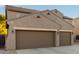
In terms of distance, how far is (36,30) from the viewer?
13875 mm

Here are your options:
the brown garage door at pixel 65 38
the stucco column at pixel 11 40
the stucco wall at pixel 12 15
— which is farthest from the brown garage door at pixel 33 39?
the brown garage door at pixel 65 38

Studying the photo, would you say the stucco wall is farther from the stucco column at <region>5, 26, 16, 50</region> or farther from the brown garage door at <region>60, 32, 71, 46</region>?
the brown garage door at <region>60, 32, 71, 46</region>

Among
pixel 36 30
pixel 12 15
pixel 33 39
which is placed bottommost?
pixel 33 39

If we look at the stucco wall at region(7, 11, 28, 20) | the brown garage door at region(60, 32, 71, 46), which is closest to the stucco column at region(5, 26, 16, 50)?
the stucco wall at region(7, 11, 28, 20)

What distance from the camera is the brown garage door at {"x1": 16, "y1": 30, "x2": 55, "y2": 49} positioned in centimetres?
1295

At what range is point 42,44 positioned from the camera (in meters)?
14.1

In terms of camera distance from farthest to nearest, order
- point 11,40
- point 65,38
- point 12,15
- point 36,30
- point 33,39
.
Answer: point 65,38
point 36,30
point 33,39
point 12,15
point 11,40

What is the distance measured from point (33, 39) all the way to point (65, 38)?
448 cm

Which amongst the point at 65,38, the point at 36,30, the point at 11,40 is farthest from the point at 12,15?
the point at 65,38

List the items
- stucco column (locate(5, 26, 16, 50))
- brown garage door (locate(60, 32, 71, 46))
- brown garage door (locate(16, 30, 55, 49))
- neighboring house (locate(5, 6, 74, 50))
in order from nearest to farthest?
stucco column (locate(5, 26, 16, 50)) < neighboring house (locate(5, 6, 74, 50)) < brown garage door (locate(16, 30, 55, 49)) < brown garage door (locate(60, 32, 71, 46))

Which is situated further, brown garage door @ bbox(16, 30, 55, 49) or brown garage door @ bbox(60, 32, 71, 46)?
brown garage door @ bbox(60, 32, 71, 46)

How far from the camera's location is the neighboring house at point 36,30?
12730 mm

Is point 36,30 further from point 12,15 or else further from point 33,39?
point 12,15

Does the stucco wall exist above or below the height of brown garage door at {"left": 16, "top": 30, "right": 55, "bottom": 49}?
above
